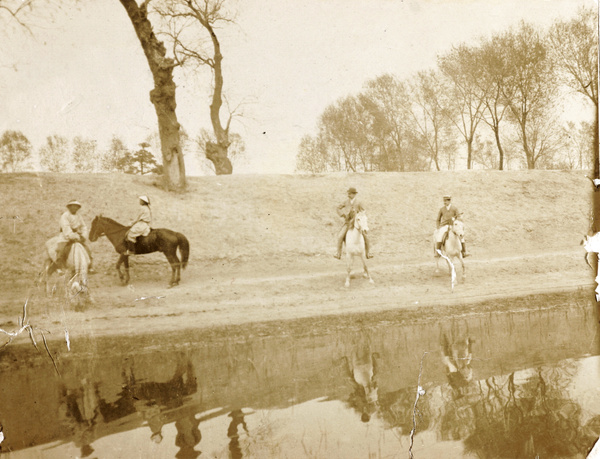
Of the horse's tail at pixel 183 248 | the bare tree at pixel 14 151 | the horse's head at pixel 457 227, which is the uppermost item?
the bare tree at pixel 14 151

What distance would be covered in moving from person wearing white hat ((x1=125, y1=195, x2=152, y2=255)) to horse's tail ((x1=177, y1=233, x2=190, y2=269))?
1.66 ft

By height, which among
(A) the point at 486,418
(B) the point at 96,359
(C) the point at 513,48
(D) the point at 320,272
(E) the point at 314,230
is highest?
(C) the point at 513,48

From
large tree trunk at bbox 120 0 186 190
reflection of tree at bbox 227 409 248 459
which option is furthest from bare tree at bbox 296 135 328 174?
reflection of tree at bbox 227 409 248 459

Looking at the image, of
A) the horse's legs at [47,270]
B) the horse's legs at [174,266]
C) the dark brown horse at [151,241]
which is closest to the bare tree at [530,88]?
the dark brown horse at [151,241]

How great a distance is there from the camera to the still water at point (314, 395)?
14.0 ft

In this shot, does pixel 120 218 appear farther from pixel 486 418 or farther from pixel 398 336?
pixel 486 418

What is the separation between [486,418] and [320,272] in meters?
3.64

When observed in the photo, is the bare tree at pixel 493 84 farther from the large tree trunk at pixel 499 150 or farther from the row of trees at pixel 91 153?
the row of trees at pixel 91 153

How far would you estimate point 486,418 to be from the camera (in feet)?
15.0

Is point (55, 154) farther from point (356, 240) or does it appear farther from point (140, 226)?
point (356, 240)

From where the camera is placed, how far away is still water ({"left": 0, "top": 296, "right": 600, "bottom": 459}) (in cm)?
426

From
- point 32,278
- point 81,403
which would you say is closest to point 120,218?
point 32,278

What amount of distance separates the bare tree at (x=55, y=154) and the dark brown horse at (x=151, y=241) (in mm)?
1147

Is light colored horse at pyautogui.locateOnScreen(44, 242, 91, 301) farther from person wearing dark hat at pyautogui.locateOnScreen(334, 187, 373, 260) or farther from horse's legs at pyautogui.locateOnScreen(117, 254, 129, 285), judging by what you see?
person wearing dark hat at pyautogui.locateOnScreen(334, 187, 373, 260)
